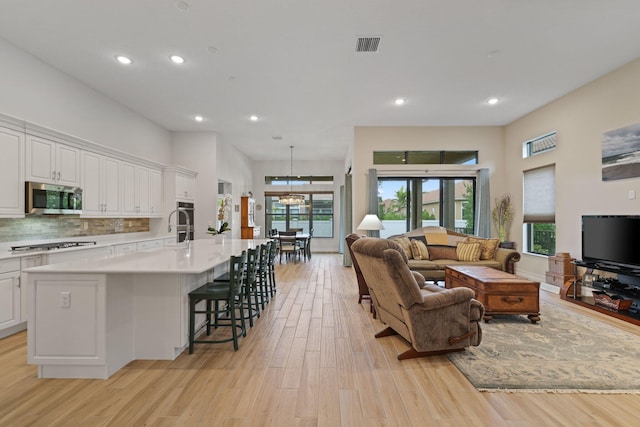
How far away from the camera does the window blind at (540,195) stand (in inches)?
235

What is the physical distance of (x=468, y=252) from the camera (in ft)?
18.9

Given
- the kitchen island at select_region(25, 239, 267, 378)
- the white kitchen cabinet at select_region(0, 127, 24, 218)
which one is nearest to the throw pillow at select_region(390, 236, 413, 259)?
the kitchen island at select_region(25, 239, 267, 378)

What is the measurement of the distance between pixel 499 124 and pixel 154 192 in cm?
780

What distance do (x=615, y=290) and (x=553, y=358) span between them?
230cm

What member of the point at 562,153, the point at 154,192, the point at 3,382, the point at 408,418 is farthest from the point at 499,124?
the point at 3,382

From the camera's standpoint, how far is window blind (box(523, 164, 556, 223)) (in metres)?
5.98

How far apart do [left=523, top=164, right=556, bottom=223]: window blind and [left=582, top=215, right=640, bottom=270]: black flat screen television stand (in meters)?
1.15

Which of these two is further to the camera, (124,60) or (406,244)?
(406,244)

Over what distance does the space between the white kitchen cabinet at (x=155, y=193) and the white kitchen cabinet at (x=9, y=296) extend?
9.99 feet

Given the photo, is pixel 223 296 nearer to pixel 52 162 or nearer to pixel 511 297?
pixel 52 162

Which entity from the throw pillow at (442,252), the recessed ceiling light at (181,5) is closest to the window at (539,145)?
the throw pillow at (442,252)

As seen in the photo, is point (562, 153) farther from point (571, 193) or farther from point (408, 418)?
point (408, 418)

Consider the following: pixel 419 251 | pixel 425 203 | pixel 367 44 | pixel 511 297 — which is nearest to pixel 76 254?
pixel 367 44

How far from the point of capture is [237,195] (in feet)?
31.7
